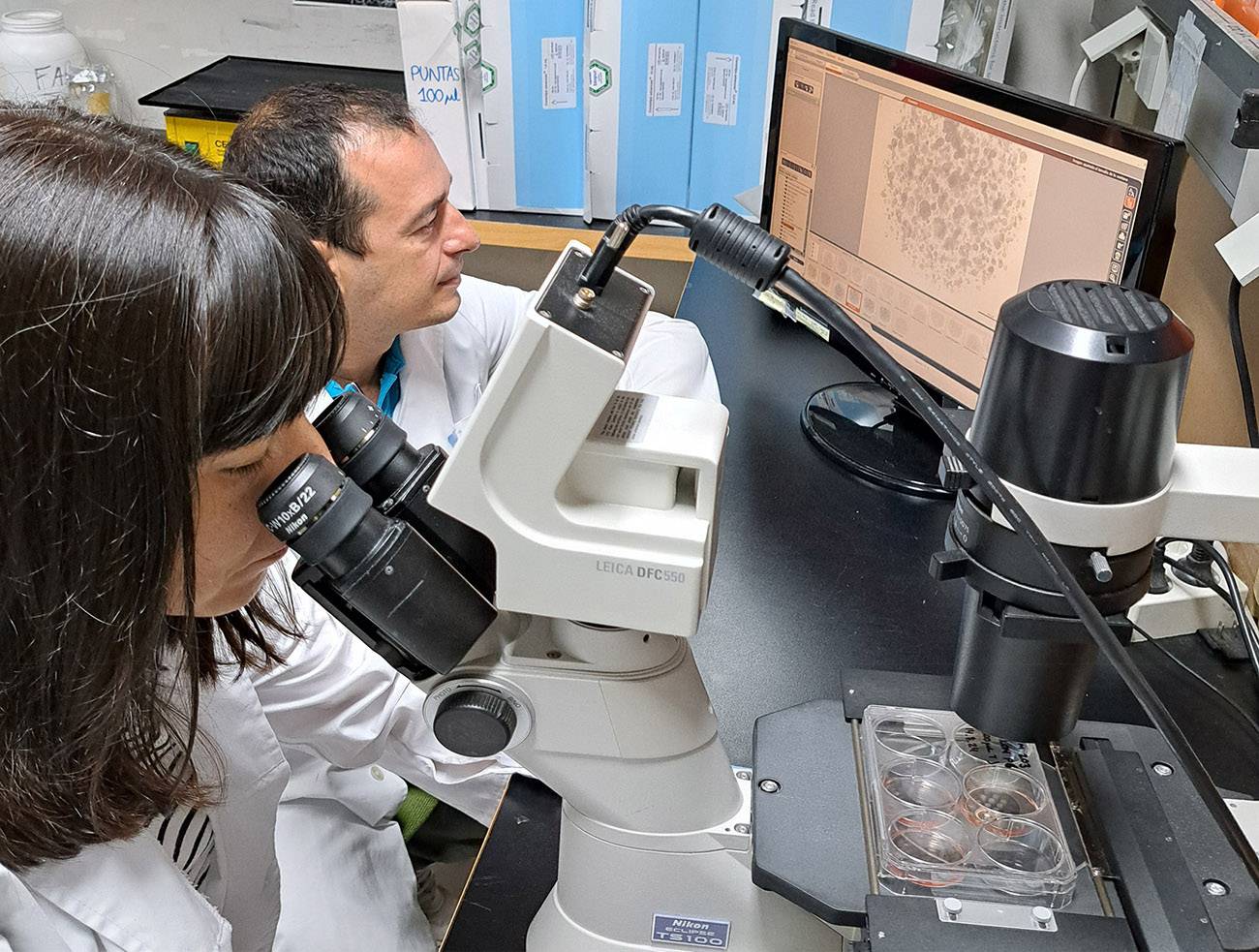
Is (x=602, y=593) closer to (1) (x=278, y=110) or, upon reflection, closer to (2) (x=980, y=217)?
(2) (x=980, y=217)

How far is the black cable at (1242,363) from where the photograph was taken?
1109 mm

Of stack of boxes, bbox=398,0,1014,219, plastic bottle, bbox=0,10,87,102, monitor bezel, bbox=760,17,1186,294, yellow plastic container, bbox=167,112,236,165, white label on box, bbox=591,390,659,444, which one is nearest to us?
white label on box, bbox=591,390,659,444

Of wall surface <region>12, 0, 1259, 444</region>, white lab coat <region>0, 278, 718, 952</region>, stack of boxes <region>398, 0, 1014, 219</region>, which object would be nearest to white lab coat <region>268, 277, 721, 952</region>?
white lab coat <region>0, 278, 718, 952</region>

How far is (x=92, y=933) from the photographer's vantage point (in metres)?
0.77

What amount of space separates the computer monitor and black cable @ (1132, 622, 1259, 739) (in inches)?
13.2

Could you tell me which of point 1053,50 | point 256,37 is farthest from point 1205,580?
point 256,37

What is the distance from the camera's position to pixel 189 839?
97cm

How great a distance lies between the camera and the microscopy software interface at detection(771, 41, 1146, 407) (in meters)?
1.14

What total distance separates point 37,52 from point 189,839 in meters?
2.17

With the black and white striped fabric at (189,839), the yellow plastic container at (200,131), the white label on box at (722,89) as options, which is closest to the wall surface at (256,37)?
the yellow plastic container at (200,131)

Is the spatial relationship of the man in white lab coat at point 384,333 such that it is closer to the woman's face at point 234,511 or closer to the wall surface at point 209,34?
the woman's face at point 234,511

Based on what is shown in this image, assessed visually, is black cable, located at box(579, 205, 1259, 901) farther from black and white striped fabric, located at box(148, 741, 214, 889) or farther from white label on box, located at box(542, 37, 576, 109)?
white label on box, located at box(542, 37, 576, 109)

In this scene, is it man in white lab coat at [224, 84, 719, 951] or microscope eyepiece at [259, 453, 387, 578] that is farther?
man in white lab coat at [224, 84, 719, 951]

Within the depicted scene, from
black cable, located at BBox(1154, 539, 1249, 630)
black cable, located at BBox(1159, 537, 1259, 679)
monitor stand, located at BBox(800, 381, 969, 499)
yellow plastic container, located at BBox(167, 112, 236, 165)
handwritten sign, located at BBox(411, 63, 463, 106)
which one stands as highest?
handwritten sign, located at BBox(411, 63, 463, 106)
